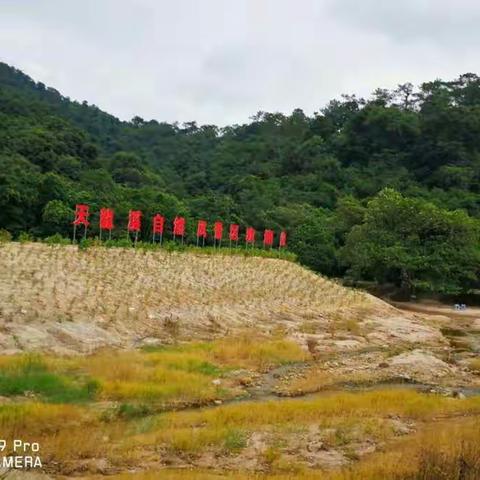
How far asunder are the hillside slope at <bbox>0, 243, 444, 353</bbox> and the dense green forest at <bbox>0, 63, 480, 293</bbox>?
12321 millimetres

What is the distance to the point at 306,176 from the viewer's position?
263 ft

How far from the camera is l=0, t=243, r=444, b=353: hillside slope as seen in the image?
18469 mm

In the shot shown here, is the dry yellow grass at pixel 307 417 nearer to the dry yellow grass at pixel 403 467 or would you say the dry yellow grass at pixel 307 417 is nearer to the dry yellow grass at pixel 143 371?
the dry yellow grass at pixel 403 467

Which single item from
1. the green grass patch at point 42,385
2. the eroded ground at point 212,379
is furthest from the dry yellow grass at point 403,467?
the green grass patch at point 42,385

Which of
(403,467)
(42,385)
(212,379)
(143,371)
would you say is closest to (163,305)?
(212,379)

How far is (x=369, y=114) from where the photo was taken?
8575 cm

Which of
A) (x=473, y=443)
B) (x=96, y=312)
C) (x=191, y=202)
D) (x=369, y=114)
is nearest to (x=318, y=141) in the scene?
(x=369, y=114)

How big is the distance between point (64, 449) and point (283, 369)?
947 centimetres

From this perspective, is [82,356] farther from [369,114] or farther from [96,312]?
[369,114]

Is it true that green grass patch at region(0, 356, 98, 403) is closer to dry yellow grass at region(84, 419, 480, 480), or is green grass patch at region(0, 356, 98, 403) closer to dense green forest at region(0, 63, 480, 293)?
dry yellow grass at region(84, 419, 480, 480)

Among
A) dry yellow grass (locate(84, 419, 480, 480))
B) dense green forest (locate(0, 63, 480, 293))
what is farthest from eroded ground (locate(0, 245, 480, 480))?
dense green forest (locate(0, 63, 480, 293))

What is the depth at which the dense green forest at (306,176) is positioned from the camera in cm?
4503

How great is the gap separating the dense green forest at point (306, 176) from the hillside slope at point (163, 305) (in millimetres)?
12321

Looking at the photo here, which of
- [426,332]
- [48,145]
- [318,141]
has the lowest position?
[426,332]
